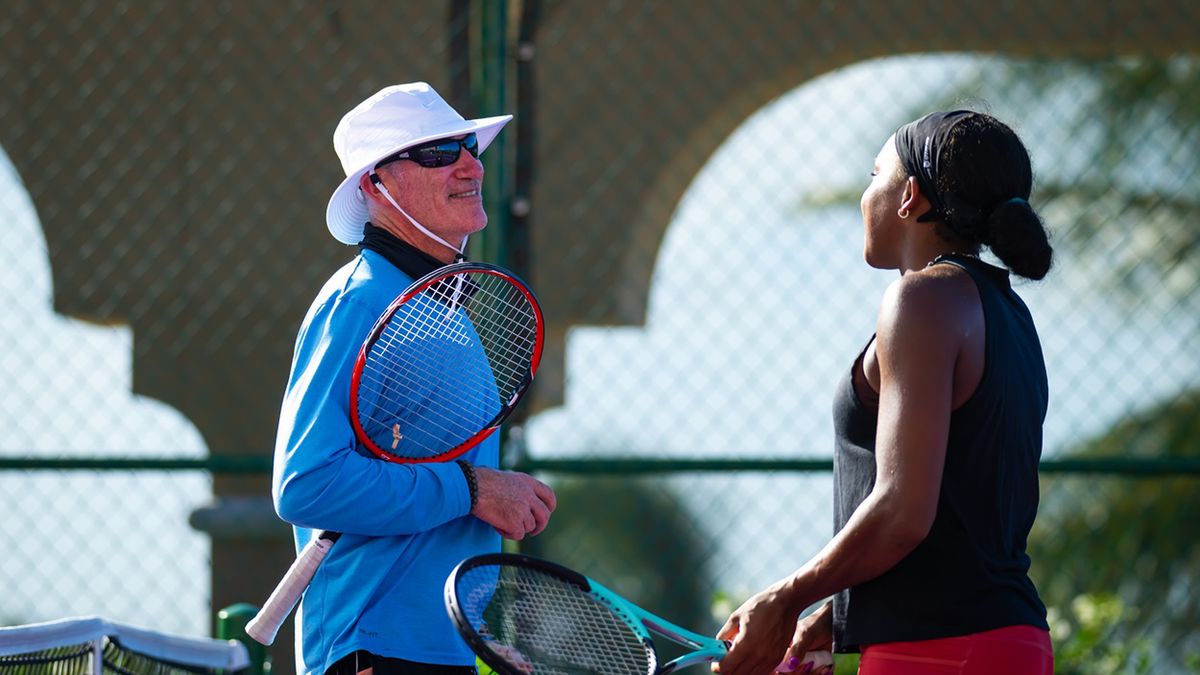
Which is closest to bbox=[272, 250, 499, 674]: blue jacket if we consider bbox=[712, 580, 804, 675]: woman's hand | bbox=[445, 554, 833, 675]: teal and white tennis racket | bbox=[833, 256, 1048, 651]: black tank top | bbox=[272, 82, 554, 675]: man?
bbox=[272, 82, 554, 675]: man

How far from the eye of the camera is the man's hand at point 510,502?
255cm

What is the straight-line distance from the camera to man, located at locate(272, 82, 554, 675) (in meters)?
2.46

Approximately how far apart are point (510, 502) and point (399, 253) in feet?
1.40

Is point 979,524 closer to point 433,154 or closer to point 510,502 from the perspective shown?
point 510,502

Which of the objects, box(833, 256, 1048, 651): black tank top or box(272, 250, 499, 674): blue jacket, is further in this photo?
box(272, 250, 499, 674): blue jacket

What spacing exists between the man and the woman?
0.43m

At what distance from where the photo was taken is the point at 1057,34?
613 centimetres

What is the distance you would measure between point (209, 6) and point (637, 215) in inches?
68.1

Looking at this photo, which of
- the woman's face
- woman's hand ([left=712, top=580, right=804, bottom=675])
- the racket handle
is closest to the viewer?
woman's hand ([left=712, top=580, right=804, bottom=675])

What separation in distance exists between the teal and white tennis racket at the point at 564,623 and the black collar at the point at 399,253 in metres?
0.48

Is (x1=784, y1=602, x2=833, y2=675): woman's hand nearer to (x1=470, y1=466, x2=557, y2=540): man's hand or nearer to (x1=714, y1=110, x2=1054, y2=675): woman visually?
(x1=714, y1=110, x2=1054, y2=675): woman

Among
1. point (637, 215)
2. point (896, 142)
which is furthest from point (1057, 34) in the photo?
point (896, 142)

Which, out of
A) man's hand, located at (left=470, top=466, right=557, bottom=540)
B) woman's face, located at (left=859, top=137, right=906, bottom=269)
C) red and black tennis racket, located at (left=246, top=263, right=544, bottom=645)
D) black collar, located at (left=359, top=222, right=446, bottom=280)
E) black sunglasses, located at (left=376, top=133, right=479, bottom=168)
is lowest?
man's hand, located at (left=470, top=466, right=557, bottom=540)

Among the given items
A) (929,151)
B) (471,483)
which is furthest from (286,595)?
(929,151)
